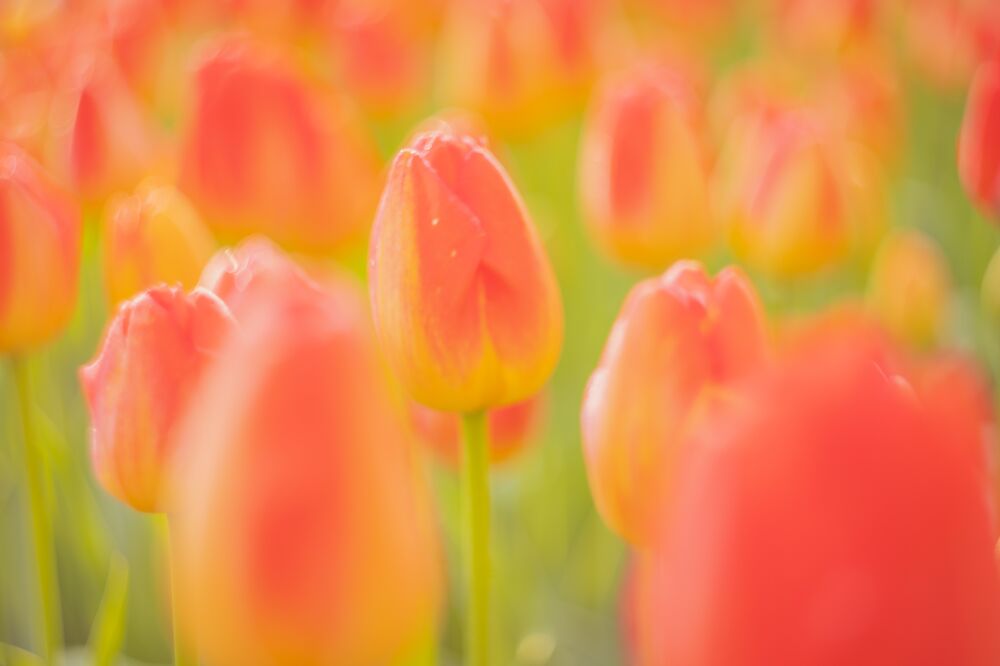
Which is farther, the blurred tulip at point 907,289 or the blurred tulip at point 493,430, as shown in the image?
the blurred tulip at point 907,289

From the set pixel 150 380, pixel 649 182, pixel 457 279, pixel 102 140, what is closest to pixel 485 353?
pixel 457 279

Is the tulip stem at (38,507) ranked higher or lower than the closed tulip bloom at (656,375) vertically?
lower

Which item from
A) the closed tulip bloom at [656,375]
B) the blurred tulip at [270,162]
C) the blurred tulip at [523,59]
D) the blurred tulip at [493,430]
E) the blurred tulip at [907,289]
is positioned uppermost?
the blurred tulip at [523,59]

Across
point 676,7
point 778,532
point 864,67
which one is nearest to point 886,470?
point 778,532

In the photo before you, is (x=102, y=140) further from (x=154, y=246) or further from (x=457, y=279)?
(x=457, y=279)

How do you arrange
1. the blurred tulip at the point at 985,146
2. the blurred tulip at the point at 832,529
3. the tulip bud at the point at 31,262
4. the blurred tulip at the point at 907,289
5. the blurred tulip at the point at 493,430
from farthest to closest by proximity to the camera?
1. the blurred tulip at the point at 907,289
2. the blurred tulip at the point at 493,430
3. the blurred tulip at the point at 985,146
4. the tulip bud at the point at 31,262
5. the blurred tulip at the point at 832,529

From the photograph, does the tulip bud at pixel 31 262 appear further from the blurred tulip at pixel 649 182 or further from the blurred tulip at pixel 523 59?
the blurred tulip at pixel 523 59

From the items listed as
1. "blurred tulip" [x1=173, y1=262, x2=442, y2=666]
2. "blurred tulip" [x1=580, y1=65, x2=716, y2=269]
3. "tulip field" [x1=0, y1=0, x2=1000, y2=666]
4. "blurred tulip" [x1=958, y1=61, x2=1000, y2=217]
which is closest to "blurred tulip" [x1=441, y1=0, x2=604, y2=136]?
"tulip field" [x1=0, y1=0, x2=1000, y2=666]

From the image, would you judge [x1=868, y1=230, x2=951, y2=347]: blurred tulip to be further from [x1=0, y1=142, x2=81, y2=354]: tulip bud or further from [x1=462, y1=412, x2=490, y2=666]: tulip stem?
[x1=0, y1=142, x2=81, y2=354]: tulip bud

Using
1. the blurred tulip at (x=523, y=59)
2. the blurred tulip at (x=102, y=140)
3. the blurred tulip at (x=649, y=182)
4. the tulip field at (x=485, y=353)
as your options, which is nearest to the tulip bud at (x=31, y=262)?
the tulip field at (x=485, y=353)
